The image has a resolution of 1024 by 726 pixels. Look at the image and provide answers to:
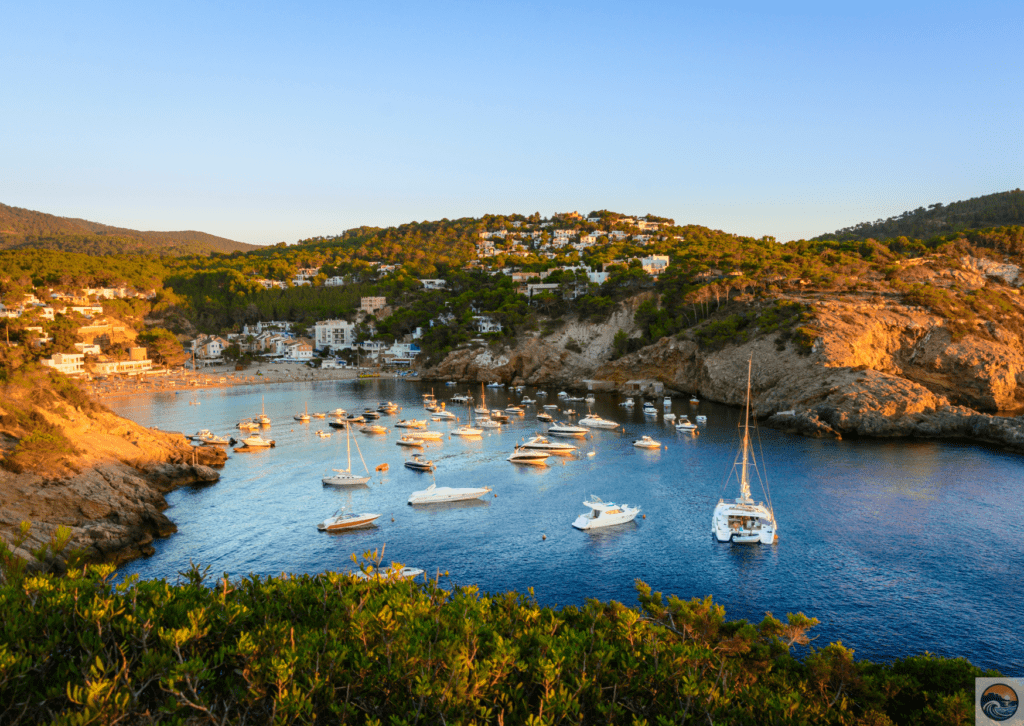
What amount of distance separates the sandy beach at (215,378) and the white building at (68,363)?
5214 mm

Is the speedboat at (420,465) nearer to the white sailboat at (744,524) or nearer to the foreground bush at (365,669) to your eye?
the white sailboat at (744,524)

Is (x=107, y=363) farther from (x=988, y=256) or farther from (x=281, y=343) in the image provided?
(x=988, y=256)

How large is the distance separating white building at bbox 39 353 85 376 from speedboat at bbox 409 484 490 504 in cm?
7598

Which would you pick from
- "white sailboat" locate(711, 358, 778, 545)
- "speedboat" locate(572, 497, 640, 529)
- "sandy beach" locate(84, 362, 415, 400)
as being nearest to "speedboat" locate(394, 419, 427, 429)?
"speedboat" locate(572, 497, 640, 529)

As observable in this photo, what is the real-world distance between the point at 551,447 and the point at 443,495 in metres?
13.8

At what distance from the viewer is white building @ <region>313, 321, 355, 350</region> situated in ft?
384

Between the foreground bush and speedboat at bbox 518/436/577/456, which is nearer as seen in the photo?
the foreground bush

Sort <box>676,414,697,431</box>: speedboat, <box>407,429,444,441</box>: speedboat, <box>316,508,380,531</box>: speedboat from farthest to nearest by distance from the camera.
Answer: <box>676,414,697,431</box>: speedboat → <box>407,429,444,441</box>: speedboat → <box>316,508,380,531</box>: speedboat

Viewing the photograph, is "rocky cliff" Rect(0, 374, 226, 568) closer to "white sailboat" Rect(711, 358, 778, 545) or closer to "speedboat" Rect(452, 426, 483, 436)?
"speedboat" Rect(452, 426, 483, 436)

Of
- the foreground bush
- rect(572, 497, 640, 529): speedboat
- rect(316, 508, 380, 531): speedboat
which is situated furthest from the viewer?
rect(316, 508, 380, 531): speedboat

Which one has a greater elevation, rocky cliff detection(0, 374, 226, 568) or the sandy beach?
rocky cliff detection(0, 374, 226, 568)

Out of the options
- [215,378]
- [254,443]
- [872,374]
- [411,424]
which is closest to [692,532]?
[411,424]

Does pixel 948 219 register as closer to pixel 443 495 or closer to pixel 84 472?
pixel 443 495


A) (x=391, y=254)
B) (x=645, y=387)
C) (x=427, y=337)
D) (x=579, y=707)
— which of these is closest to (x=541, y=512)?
(x=579, y=707)
